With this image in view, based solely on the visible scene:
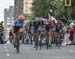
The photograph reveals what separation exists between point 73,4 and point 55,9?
4881mm

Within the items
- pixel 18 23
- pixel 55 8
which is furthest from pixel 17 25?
pixel 55 8

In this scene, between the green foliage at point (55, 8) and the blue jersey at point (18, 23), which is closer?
the blue jersey at point (18, 23)

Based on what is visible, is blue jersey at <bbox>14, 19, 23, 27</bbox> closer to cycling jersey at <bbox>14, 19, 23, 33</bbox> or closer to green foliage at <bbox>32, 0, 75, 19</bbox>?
cycling jersey at <bbox>14, 19, 23, 33</bbox>

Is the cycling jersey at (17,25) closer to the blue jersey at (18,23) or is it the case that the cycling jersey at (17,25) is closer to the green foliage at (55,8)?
the blue jersey at (18,23)

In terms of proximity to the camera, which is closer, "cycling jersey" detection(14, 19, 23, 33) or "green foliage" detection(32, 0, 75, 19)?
"cycling jersey" detection(14, 19, 23, 33)

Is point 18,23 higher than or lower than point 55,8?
higher

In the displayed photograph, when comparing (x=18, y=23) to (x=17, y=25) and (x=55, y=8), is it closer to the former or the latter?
(x=17, y=25)

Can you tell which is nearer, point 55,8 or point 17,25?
point 17,25

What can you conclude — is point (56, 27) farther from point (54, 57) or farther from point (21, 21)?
point (54, 57)

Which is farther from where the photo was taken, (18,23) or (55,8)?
(55,8)

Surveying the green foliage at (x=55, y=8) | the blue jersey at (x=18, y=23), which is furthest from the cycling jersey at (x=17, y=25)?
the green foliage at (x=55, y=8)

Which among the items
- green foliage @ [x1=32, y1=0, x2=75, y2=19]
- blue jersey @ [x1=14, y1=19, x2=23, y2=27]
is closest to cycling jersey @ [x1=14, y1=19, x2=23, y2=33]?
blue jersey @ [x1=14, y1=19, x2=23, y2=27]

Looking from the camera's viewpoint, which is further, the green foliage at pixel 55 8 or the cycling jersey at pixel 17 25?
the green foliage at pixel 55 8

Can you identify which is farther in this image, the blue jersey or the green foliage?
the green foliage
